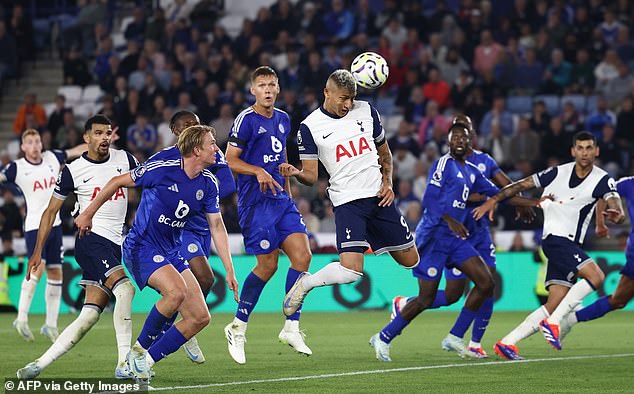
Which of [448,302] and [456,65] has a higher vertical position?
[456,65]

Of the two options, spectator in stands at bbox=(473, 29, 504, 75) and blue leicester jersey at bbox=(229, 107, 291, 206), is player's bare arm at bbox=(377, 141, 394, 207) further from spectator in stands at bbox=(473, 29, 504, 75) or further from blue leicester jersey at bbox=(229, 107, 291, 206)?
spectator in stands at bbox=(473, 29, 504, 75)

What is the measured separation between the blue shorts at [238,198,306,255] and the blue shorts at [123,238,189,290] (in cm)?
201

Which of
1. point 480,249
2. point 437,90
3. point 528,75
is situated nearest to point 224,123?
point 437,90

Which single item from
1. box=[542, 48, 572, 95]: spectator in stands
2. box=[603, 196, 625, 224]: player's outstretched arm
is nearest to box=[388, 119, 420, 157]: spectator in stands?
box=[542, 48, 572, 95]: spectator in stands

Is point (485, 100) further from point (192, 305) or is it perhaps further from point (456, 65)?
point (192, 305)

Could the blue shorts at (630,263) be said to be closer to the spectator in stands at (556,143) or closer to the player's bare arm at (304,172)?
the player's bare arm at (304,172)

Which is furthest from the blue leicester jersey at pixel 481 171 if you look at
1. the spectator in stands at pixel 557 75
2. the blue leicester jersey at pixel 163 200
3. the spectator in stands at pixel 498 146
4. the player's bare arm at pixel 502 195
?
the spectator in stands at pixel 557 75

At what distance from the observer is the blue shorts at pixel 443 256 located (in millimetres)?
12289

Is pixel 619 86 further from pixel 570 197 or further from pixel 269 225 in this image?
pixel 269 225

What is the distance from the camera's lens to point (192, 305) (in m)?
9.22

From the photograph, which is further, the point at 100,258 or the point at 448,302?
the point at 448,302

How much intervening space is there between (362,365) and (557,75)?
13785 millimetres

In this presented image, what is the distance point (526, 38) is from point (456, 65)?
1641mm

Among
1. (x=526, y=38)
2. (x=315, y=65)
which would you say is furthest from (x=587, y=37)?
(x=315, y=65)
